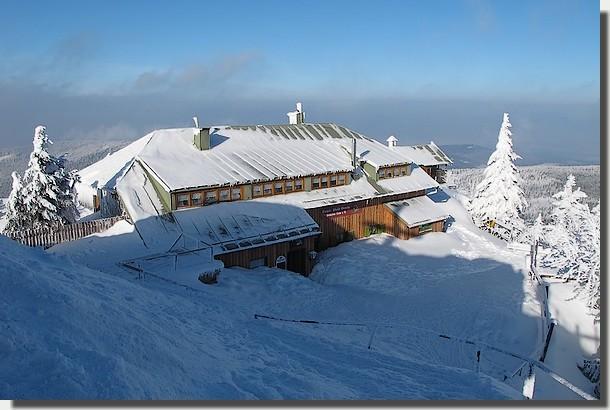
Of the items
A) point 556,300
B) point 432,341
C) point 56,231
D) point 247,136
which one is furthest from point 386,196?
point 56,231

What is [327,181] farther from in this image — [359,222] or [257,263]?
[257,263]

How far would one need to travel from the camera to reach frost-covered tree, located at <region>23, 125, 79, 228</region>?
2405 cm

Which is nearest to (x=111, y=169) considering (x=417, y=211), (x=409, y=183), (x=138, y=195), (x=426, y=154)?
(x=138, y=195)

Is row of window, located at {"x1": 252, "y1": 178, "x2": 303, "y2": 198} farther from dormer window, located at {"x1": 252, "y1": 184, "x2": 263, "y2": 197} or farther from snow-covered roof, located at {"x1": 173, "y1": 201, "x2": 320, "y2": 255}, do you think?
snow-covered roof, located at {"x1": 173, "y1": 201, "x2": 320, "y2": 255}

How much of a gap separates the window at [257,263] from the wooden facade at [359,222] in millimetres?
4559

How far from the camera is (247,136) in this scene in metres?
29.9

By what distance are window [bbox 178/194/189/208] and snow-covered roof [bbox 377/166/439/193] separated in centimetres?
1370

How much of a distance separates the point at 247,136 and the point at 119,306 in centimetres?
2133

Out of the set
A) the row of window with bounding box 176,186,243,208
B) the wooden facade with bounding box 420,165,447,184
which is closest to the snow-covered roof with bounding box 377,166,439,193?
the row of window with bounding box 176,186,243,208

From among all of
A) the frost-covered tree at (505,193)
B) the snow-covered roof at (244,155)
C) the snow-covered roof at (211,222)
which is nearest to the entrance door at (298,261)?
the snow-covered roof at (211,222)

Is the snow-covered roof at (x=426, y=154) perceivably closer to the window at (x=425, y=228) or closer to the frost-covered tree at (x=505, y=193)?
the frost-covered tree at (x=505, y=193)

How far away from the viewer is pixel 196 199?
2353 centimetres

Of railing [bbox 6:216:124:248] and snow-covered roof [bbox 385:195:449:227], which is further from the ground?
railing [bbox 6:216:124:248]

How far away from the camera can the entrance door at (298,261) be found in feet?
82.7
